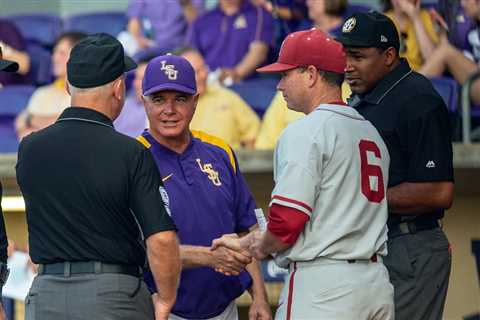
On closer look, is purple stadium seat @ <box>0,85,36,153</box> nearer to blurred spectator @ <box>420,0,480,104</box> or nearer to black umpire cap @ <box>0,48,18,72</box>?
blurred spectator @ <box>420,0,480,104</box>

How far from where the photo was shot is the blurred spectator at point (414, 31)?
8.79 meters

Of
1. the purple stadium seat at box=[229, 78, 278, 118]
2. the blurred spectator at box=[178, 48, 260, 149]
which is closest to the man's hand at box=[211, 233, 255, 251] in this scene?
the blurred spectator at box=[178, 48, 260, 149]

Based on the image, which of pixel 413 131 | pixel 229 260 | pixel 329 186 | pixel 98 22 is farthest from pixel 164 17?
pixel 329 186

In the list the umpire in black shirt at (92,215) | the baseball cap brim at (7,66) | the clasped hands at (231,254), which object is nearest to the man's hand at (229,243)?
the clasped hands at (231,254)

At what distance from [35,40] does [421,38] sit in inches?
135

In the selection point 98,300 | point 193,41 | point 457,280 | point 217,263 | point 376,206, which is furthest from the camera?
point 193,41

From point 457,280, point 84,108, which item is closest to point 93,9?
point 457,280

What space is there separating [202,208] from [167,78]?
0.66 meters

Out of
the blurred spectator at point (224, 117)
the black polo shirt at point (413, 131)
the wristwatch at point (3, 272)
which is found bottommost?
the blurred spectator at point (224, 117)

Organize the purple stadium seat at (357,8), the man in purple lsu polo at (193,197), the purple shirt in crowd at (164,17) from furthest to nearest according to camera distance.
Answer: the purple shirt in crowd at (164,17) < the purple stadium seat at (357,8) < the man in purple lsu polo at (193,197)

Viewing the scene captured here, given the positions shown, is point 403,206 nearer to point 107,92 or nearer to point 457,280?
point 107,92

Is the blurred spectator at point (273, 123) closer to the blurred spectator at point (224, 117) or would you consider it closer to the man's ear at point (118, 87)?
the blurred spectator at point (224, 117)

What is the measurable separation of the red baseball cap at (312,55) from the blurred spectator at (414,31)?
4.08 meters

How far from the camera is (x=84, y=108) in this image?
14.6ft
